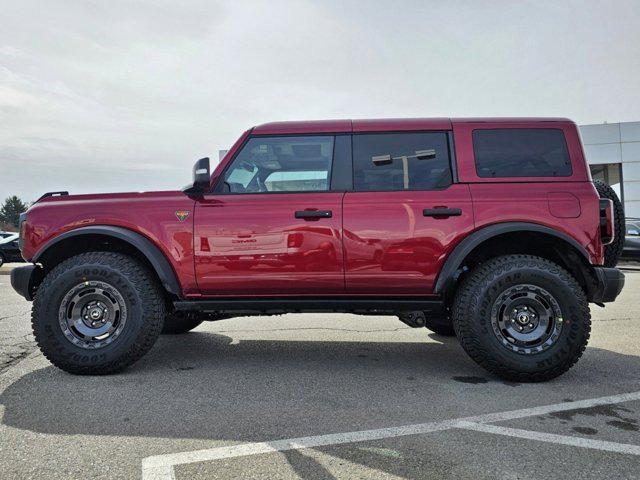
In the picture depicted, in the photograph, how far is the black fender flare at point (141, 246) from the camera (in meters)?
3.72

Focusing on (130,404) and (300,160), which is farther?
(300,160)

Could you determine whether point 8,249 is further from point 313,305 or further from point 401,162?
point 401,162

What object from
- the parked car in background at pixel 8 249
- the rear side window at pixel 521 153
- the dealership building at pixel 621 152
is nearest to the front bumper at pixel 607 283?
the rear side window at pixel 521 153

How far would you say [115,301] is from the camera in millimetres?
3756

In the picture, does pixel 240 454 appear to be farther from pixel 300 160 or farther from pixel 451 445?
pixel 300 160

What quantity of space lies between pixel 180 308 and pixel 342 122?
2012 millimetres

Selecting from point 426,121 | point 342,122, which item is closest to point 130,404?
point 342,122

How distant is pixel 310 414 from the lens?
9.27ft

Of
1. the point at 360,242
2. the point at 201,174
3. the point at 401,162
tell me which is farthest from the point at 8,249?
the point at 401,162

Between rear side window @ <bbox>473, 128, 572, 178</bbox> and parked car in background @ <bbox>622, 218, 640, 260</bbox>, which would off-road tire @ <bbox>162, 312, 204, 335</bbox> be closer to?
rear side window @ <bbox>473, 128, 572, 178</bbox>

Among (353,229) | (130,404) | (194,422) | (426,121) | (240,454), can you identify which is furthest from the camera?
(426,121)

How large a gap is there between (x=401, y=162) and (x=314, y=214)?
834mm

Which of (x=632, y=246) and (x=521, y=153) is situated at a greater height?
(x=521, y=153)

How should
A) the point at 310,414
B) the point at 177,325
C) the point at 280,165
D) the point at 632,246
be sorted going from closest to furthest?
the point at 310,414
the point at 280,165
the point at 177,325
the point at 632,246
